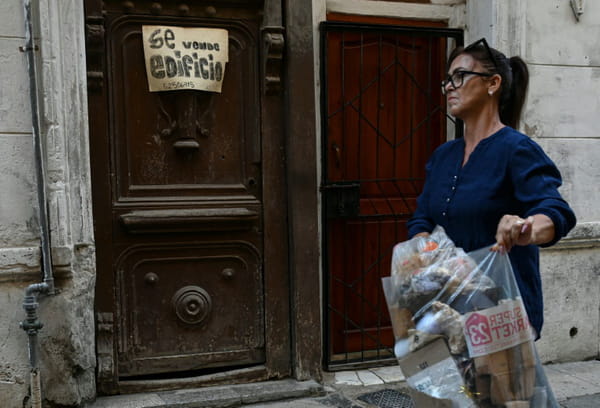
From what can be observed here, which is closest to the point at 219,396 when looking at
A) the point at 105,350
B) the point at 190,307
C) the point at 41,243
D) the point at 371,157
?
the point at 190,307

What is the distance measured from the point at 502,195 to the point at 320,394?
7.40 feet

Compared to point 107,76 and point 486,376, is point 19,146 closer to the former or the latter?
point 107,76

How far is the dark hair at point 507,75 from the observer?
2283 millimetres

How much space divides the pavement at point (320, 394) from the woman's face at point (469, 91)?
7.13 ft

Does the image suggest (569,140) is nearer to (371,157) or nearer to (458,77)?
(371,157)

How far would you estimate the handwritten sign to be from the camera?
149 inches

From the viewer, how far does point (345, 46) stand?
4.31 m

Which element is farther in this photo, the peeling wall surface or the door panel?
the door panel

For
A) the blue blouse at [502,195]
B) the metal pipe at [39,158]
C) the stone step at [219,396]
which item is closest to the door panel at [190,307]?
the stone step at [219,396]

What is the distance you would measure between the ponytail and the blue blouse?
15 cm

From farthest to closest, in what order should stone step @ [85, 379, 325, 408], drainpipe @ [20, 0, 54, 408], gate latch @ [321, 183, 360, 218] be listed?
gate latch @ [321, 183, 360, 218]
stone step @ [85, 379, 325, 408]
drainpipe @ [20, 0, 54, 408]

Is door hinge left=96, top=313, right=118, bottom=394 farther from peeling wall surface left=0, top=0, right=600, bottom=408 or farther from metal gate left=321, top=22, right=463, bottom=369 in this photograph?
metal gate left=321, top=22, right=463, bottom=369

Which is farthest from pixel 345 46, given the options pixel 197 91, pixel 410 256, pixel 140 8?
pixel 410 256

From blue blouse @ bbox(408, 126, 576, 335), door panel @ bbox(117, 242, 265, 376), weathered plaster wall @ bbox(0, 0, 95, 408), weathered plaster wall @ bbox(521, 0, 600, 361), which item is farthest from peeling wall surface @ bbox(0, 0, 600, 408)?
blue blouse @ bbox(408, 126, 576, 335)
